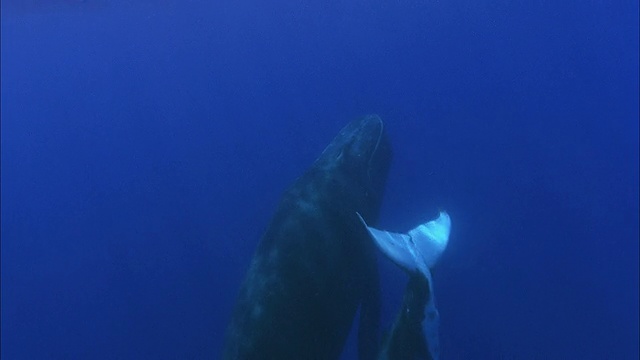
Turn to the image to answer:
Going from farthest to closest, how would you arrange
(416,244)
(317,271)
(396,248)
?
1. (317,271)
2. (416,244)
3. (396,248)

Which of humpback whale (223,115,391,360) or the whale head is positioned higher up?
the whale head

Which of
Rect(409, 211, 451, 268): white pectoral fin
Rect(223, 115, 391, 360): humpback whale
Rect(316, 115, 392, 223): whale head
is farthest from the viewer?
Rect(316, 115, 392, 223): whale head

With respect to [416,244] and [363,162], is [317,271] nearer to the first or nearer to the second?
[416,244]

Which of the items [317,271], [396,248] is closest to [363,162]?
[317,271]

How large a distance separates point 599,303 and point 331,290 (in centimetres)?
744

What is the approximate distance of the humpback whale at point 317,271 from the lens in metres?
6.88

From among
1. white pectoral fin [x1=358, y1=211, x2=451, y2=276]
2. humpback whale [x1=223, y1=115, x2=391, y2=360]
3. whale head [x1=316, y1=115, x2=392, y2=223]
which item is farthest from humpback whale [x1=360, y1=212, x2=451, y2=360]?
whale head [x1=316, y1=115, x2=392, y2=223]

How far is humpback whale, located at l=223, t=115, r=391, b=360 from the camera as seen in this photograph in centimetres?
688

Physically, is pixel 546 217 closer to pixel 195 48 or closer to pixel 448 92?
pixel 448 92

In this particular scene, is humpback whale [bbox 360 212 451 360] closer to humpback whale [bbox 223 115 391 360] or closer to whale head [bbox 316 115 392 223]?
humpback whale [bbox 223 115 391 360]

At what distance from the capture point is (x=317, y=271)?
733 cm

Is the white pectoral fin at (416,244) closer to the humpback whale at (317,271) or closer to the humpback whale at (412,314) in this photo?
the humpback whale at (412,314)

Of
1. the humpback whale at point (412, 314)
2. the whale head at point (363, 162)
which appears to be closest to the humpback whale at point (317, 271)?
the whale head at point (363, 162)

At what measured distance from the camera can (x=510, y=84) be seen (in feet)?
49.3
